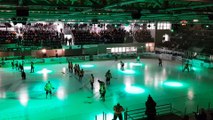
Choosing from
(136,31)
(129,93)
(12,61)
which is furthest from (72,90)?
(136,31)

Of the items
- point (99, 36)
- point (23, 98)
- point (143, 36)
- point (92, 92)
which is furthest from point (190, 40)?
point (23, 98)

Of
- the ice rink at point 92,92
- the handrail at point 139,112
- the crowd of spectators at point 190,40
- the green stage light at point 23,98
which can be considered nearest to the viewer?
the handrail at point 139,112

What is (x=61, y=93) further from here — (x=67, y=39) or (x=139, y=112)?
(x=67, y=39)

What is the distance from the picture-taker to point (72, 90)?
18.2m

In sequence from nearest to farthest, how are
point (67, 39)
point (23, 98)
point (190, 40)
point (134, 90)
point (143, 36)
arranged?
1. point (23, 98)
2. point (134, 90)
3. point (67, 39)
4. point (143, 36)
5. point (190, 40)

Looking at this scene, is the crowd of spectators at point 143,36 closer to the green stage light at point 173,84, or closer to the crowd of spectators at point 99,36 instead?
the crowd of spectators at point 99,36

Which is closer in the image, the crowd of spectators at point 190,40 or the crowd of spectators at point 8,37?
the crowd of spectators at point 8,37

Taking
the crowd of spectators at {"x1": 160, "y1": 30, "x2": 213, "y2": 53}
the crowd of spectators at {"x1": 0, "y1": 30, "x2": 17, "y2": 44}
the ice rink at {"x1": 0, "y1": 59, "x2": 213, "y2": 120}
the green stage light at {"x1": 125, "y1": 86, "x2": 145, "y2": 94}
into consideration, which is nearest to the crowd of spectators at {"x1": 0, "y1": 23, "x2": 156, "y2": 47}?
the crowd of spectators at {"x1": 0, "y1": 30, "x2": 17, "y2": 44}

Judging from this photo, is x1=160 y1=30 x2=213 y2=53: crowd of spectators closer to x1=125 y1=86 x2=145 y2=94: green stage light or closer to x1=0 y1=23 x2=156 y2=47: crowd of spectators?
x1=0 y1=23 x2=156 y2=47: crowd of spectators

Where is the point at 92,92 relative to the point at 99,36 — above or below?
below

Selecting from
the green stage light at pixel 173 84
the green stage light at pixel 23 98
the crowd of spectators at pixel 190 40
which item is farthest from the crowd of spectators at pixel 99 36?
the green stage light at pixel 23 98

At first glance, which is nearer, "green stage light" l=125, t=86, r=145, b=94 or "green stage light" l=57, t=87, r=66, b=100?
"green stage light" l=57, t=87, r=66, b=100

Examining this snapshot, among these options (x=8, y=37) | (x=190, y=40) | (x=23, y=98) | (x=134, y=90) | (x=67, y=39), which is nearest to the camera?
(x=23, y=98)

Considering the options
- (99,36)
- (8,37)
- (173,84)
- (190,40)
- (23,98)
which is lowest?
(23,98)
